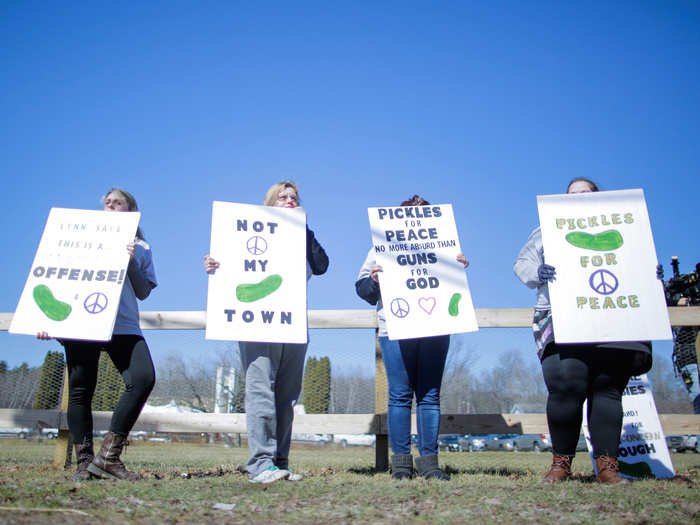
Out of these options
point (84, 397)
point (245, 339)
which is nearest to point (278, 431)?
point (245, 339)

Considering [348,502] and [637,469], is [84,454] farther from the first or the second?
[637,469]

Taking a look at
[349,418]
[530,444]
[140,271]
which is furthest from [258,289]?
[530,444]

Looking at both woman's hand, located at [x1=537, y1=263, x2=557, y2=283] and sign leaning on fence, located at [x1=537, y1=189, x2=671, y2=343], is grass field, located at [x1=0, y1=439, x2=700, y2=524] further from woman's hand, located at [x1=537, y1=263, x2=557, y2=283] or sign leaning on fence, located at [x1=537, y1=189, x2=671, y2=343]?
woman's hand, located at [x1=537, y1=263, x2=557, y2=283]

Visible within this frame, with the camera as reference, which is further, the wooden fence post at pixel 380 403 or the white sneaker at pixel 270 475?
the wooden fence post at pixel 380 403

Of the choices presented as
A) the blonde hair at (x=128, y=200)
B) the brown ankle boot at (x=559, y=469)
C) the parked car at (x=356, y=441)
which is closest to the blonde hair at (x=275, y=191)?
the blonde hair at (x=128, y=200)

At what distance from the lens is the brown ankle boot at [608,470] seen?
10.4ft

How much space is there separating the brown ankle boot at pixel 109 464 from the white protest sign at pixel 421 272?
1855mm

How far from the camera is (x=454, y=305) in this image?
3889mm

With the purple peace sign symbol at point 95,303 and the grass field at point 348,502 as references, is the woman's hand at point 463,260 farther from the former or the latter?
the purple peace sign symbol at point 95,303

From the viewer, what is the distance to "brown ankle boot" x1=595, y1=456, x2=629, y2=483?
3170 mm

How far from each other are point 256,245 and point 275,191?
0.52 metres

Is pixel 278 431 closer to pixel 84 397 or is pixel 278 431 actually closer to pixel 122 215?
pixel 84 397

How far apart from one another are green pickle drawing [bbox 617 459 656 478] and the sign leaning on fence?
106 centimetres

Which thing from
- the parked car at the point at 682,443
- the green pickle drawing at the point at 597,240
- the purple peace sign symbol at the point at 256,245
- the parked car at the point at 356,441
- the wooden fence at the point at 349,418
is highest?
the purple peace sign symbol at the point at 256,245
